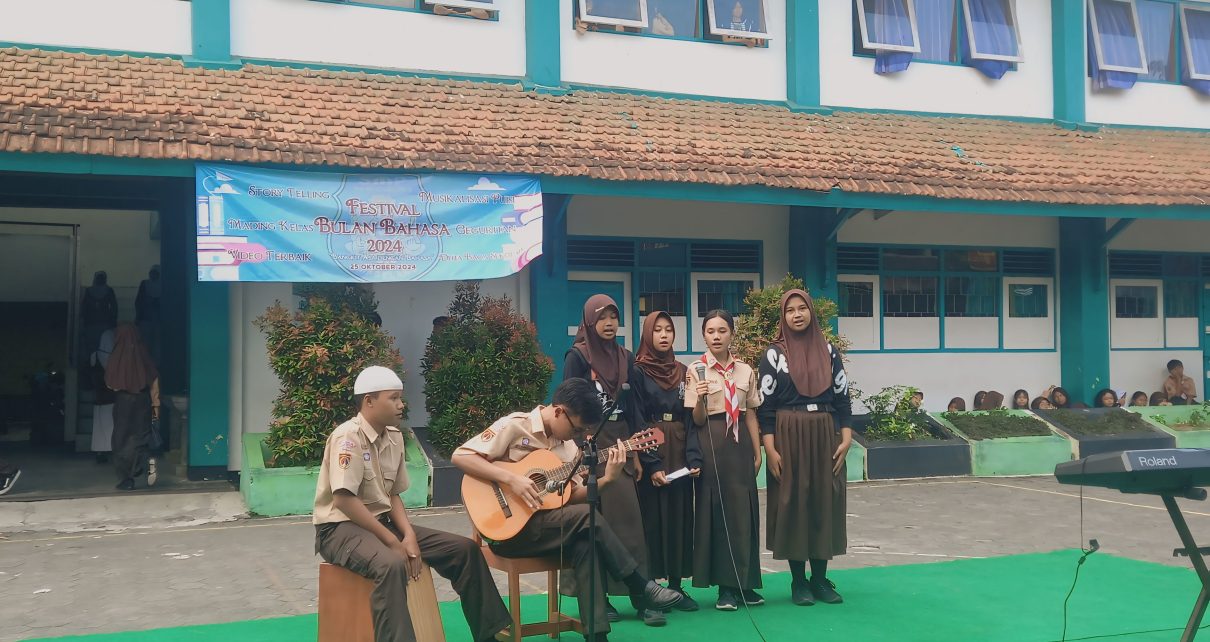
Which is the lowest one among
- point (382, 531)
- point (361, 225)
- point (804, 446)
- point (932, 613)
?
point (932, 613)

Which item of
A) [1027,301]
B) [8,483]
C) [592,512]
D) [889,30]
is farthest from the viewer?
[1027,301]

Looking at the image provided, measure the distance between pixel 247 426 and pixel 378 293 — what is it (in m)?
1.91

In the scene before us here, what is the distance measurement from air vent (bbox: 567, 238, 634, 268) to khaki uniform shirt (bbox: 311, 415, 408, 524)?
7632 millimetres

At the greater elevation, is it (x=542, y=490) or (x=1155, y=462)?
(x=1155, y=462)

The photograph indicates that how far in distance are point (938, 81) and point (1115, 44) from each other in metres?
2.93

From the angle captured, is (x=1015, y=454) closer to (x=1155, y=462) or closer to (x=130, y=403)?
(x=1155, y=462)

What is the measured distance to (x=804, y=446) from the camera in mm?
6180

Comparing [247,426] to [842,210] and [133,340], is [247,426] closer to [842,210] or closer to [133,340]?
[133,340]

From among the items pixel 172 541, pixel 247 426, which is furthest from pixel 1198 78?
pixel 172 541

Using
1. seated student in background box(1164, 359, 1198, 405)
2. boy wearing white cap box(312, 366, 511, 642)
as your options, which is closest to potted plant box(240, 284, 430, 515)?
boy wearing white cap box(312, 366, 511, 642)

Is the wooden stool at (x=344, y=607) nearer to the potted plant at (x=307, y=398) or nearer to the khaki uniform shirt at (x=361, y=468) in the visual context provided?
the khaki uniform shirt at (x=361, y=468)

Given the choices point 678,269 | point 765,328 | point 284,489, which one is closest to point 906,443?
point 765,328

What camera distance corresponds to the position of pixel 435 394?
10727mm

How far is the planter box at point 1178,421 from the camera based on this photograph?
13609 millimetres
